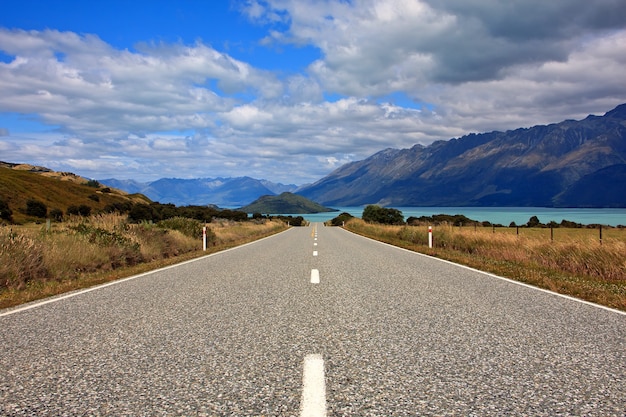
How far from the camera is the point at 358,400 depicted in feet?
11.1

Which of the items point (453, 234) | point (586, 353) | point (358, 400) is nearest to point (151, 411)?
point (358, 400)

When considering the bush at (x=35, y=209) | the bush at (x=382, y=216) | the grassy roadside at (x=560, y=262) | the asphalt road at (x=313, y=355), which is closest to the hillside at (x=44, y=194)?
the bush at (x=35, y=209)

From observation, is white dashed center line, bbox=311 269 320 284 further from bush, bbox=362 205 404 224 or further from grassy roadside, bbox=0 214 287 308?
bush, bbox=362 205 404 224

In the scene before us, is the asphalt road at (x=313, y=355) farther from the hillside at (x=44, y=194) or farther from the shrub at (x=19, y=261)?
the hillside at (x=44, y=194)

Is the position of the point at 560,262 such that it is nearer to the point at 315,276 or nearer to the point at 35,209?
the point at 315,276

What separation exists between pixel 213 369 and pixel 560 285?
321 inches

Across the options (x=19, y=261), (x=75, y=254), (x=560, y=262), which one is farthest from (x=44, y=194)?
(x=560, y=262)

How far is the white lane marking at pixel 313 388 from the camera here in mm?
3195

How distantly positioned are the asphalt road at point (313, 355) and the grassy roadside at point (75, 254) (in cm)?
195

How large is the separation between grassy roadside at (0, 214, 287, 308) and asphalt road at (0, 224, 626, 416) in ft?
6.39

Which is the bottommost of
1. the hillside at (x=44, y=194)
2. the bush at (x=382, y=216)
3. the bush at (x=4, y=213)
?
the bush at (x=382, y=216)

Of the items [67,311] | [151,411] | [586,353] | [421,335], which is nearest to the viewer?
[151,411]

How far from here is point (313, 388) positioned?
3.60 m

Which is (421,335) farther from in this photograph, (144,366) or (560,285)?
(560,285)
